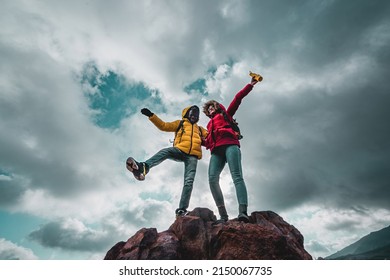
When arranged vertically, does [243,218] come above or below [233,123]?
below

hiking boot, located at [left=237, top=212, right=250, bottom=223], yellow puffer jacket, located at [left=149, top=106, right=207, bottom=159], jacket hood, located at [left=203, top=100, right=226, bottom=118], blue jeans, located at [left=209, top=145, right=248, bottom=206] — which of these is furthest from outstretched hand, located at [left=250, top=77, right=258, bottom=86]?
hiking boot, located at [left=237, top=212, right=250, bottom=223]

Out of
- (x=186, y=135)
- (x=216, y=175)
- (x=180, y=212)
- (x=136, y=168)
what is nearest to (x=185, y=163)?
(x=186, y=135)

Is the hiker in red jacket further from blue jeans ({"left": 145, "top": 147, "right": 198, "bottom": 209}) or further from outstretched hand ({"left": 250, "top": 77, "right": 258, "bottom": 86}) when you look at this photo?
blue jeans ({"left": 145, "top": 147, "right": 198, "bottom": 209})

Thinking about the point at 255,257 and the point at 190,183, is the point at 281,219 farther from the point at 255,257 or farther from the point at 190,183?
the point at 190,183

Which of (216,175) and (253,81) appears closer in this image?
(216,175)

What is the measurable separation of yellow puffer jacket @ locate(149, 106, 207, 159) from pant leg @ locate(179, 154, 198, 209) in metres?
0.21

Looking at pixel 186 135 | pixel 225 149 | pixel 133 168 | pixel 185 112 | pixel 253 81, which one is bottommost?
pixel 133 168

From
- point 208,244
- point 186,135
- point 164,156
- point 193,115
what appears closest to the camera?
point 208,244

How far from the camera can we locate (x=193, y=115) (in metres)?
8.36

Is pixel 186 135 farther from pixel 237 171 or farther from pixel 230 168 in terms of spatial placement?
pixel 237 171

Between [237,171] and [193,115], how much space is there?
2896mm

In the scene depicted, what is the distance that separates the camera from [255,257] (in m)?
5.31
